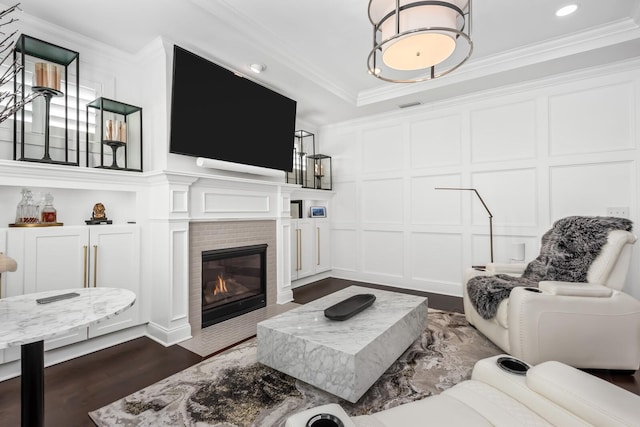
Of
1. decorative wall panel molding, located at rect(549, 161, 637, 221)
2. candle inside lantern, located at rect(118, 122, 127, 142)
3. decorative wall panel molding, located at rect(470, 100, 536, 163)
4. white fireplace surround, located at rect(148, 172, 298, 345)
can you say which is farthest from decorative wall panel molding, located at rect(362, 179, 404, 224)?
candle inside lantern, located at rect(118, 122, 127, 142)

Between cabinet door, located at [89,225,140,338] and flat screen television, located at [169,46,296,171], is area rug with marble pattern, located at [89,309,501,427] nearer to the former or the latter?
cabinet door, located at [89,225,140,338]

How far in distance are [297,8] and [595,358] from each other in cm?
329

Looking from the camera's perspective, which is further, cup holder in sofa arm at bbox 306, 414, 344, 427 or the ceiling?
the ceiling

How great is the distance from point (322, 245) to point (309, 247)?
37cm

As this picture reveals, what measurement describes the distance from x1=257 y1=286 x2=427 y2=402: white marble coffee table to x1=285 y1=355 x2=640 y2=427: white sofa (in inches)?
20.8

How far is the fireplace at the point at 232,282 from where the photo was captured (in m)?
2.98

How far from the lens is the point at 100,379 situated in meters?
1.98

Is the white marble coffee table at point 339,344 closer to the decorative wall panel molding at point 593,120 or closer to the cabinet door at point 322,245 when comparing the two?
the cabinet door at point 322,245

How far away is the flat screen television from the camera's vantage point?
2582 millimetres

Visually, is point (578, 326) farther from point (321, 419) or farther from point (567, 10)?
point (567, 10)

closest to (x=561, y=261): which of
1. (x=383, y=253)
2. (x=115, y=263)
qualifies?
(x=383, y=253)

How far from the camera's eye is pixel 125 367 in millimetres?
2137

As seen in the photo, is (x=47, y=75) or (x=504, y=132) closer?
(x=47, y=75)

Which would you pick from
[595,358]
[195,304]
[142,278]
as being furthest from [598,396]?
[142,278]
